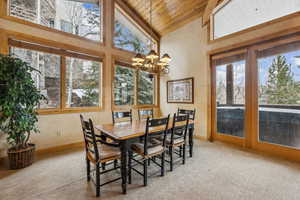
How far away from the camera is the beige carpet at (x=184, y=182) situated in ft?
6.05

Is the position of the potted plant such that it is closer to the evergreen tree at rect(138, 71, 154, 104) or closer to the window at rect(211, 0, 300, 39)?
the evergreen tree at rect(138, 71, 154, 104)

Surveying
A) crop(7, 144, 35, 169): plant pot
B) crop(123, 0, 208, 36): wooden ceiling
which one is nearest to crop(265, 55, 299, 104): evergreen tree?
crop(123, 0, 208, 36): wooden ceiling

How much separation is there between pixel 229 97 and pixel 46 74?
15.3 feet

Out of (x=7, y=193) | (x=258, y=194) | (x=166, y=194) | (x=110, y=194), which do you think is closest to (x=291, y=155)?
(x=258, y=194)

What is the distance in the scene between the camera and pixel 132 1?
447 centimetres

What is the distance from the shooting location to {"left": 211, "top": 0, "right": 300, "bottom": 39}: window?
2945mm

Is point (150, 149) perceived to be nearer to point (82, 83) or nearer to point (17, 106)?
point (17, 106)

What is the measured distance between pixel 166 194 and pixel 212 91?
3.16 metres

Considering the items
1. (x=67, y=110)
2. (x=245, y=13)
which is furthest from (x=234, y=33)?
(x=67, y=110)

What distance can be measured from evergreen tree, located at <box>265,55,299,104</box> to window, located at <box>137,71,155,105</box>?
3.36 metres

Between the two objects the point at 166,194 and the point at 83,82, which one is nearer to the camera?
the point at 166,194

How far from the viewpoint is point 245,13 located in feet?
11.5

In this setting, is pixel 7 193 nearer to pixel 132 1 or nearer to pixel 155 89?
pixel 155 89

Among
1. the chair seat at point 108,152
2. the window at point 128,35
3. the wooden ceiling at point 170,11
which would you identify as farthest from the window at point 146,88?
the chair seat at point 108,152
